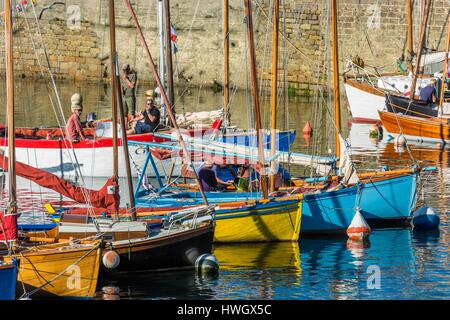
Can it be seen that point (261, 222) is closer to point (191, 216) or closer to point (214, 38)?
point (191, 216)

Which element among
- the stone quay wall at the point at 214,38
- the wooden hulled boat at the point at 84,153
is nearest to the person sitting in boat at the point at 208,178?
the wooden hulled boat at the point at 84,153

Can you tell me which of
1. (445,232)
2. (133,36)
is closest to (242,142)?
(445,232)

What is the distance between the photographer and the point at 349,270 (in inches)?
838

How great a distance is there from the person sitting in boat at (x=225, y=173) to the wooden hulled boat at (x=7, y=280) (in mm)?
9451

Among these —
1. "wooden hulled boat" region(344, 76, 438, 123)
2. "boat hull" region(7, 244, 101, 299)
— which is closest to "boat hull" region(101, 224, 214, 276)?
"boat hull" region(7, 244, 101, 299)

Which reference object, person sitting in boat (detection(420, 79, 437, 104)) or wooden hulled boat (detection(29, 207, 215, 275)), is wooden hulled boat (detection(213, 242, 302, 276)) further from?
person sitting in boat (detection(420, 79, 437, 104))

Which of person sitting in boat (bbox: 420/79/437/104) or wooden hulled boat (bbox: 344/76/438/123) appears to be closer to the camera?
person sitting in boat (bbox: 420/79/437/104)

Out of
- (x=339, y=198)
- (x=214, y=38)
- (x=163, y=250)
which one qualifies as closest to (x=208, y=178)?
(x=339, y=198)

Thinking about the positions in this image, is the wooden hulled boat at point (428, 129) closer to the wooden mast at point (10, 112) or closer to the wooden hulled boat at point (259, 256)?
the wooden hulled boat at point (259, 256)

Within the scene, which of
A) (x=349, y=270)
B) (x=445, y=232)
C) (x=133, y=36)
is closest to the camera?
(x=349, y=270)

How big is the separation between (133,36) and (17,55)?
5237 millimetres

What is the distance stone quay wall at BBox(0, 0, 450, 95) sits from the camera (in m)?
51.4

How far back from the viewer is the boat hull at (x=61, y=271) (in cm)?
1803
